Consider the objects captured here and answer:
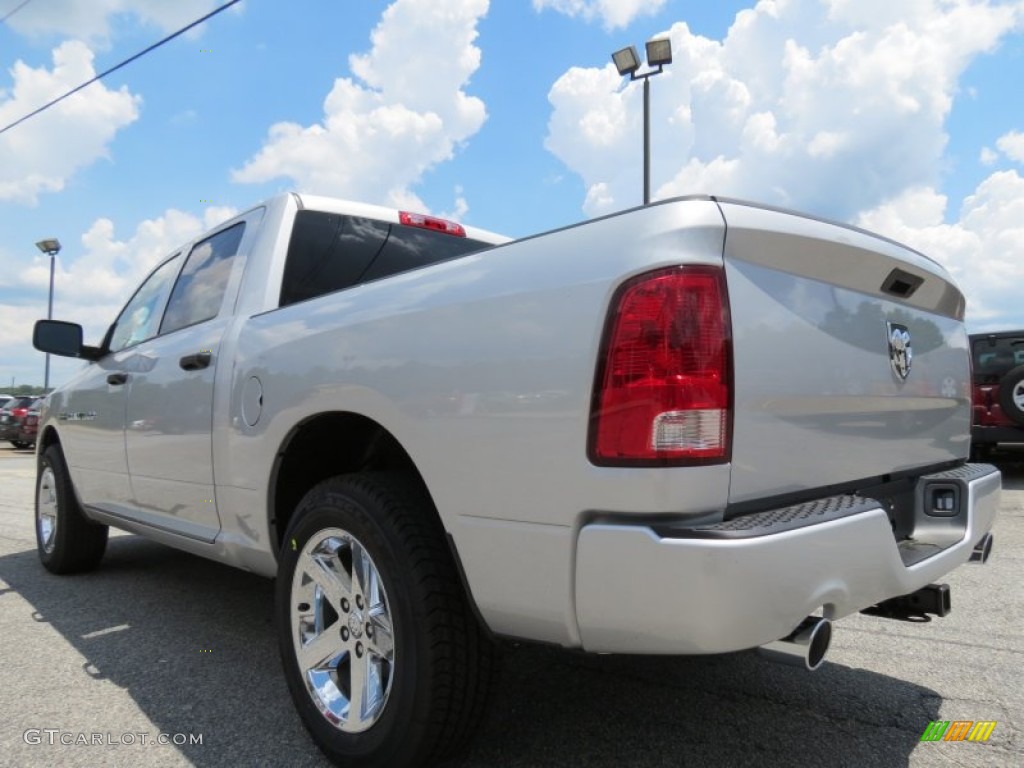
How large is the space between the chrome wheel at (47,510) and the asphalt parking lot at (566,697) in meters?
0.78

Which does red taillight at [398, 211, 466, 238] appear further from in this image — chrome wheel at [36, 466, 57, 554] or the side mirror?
chrome wheel at [36, 466, 57, 554]

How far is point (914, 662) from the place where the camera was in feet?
10.2

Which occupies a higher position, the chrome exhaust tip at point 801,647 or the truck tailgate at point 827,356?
the truck tailgate at point 827,356

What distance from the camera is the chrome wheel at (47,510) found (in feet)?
15.6

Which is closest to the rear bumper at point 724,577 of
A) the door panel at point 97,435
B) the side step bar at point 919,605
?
the side step bar at point 919,605

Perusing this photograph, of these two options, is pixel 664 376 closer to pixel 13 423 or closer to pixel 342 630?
pixel 342 630

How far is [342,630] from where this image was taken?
7.32ft

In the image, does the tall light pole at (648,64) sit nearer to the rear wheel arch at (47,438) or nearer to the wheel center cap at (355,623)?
the rear wheel arch at (47,438)

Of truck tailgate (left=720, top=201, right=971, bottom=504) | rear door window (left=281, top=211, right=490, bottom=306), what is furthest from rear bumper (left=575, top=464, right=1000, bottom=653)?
rear door window (left=281, top=211, right=490, bottom=306)

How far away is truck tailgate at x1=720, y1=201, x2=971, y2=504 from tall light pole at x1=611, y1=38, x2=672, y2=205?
889cm

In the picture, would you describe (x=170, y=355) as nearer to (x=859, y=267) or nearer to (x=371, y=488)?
(x=371, y=488)

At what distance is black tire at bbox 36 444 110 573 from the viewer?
4566mm

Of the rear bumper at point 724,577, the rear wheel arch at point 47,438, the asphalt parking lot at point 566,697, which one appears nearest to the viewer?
the rear bumper at point 724,577

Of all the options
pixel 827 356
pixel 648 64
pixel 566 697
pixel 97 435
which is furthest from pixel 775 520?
pixel 648 64
